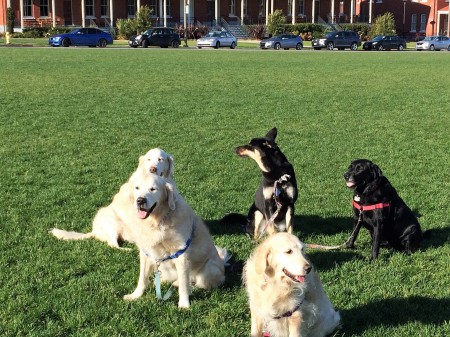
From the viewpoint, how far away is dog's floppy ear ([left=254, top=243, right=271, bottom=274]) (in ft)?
11.4

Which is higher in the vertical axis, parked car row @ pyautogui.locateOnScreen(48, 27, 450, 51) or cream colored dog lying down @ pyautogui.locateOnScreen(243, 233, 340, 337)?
parked car row @ pyautogui.locateOnScreen(48, 27, 450, 51)

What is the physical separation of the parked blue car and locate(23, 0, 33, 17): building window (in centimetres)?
1773

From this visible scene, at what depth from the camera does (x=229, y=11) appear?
66.2m

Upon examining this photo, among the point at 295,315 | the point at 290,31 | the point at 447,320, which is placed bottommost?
the point at 447,320

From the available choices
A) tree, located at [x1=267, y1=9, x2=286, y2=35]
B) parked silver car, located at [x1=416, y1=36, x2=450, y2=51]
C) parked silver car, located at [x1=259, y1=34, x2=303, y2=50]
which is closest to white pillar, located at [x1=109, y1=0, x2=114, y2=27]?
tree, located at [x1=267, y1=9, x2=286, y2=35]

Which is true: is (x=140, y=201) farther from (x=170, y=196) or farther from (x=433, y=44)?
(x=433, y=44)

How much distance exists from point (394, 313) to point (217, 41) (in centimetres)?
4281

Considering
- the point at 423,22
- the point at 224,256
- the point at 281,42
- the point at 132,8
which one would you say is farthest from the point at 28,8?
the point at 224,256

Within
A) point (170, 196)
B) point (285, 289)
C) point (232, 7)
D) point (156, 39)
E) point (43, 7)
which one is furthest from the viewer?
point (232, 7)

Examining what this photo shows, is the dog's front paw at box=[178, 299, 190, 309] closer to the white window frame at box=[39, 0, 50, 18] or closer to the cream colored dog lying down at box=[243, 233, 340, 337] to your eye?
the cream colored dog lying down at box=[243, 233, 340, 337]

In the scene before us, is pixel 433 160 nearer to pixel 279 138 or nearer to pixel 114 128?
pixel 279 138

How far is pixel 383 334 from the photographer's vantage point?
394 cm

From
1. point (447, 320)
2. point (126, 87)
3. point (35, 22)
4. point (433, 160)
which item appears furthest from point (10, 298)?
point (35, 22)

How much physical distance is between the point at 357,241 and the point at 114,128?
704cm
